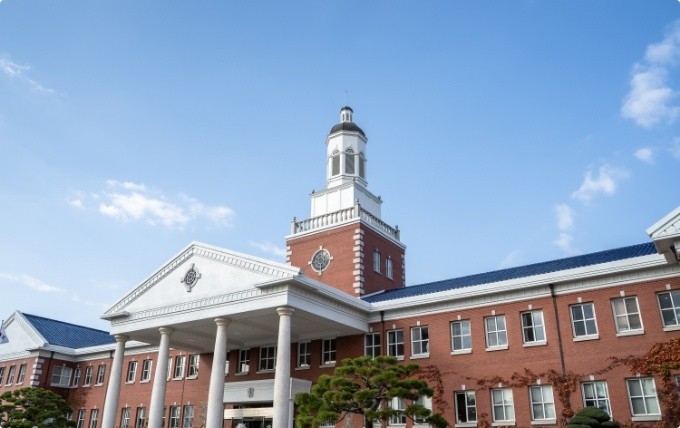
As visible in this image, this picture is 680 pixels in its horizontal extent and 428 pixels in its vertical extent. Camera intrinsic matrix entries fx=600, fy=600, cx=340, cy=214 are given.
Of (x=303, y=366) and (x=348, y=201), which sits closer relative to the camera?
(x=303, y=366)

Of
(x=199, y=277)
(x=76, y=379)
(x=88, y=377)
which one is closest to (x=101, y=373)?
(x=88, y=377)

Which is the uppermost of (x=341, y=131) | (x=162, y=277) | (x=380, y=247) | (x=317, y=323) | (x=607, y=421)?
(x=341, y=131)

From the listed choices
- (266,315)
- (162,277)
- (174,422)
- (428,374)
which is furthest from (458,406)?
(174,422)

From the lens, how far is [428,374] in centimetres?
2919

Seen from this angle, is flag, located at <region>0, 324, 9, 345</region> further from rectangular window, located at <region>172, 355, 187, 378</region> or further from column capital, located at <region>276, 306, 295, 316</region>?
column capital, located at <region>276, 306, 295, 316</region>

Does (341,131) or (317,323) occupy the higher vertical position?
(341,131)

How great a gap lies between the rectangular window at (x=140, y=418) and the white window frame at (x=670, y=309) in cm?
3213

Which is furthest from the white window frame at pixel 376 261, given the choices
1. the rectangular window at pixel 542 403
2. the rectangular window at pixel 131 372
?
the rectangular window at pixel 131 372

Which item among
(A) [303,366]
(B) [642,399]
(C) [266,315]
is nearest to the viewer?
(B) [642,399]

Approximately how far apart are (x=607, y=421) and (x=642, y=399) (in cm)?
323

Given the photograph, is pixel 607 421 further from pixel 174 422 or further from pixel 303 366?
pixel 174 422

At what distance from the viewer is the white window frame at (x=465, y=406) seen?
27.3m

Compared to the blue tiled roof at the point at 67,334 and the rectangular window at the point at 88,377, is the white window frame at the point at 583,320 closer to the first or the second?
the rectangular window at the point at 88,377

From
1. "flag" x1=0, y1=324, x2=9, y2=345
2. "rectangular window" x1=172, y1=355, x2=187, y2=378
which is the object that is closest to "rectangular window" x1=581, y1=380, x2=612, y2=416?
"rectangular window" x1=172, y1=355, x2=187, y2=378
